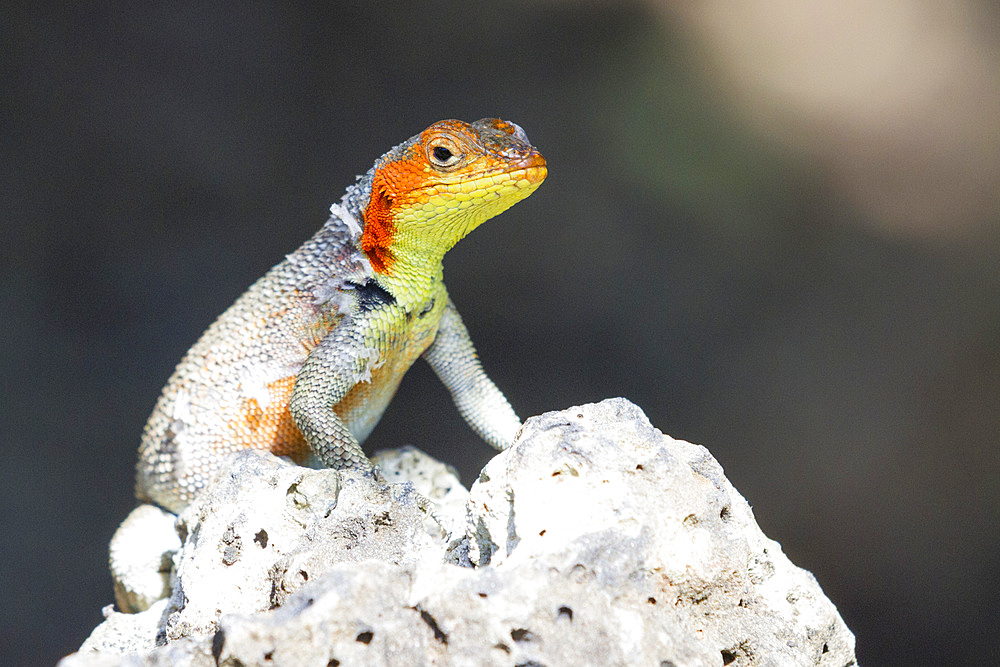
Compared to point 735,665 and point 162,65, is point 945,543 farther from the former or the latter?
point 162,65

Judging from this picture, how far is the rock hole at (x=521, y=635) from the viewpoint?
1.03m

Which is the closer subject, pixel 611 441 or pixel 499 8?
pixel 611 441

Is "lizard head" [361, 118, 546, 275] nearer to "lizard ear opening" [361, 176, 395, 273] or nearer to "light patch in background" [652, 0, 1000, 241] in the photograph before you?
"lizard ear opening" [361, 176, 395, 273]

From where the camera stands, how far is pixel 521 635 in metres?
1.03

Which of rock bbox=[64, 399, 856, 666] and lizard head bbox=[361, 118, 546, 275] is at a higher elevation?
lizard head bbox=[361, 118, 546, 275]

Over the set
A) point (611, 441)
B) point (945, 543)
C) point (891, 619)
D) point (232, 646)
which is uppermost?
point (611, 441)

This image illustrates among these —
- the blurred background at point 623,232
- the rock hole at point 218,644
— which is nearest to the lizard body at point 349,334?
the rock hole at point 218,644

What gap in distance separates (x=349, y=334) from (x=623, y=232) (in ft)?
4.68

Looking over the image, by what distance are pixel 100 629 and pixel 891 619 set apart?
267 cm

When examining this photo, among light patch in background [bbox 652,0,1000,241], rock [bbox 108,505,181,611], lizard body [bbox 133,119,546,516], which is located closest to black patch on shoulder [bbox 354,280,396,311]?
lizard body [bbox 133,119,546,516]

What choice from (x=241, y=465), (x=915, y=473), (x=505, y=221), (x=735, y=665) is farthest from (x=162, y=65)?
(x=915, y=473)

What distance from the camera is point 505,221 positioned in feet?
9.89

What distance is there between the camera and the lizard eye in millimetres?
1603

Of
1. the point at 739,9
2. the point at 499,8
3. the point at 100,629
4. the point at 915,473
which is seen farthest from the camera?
the point at 915,473
